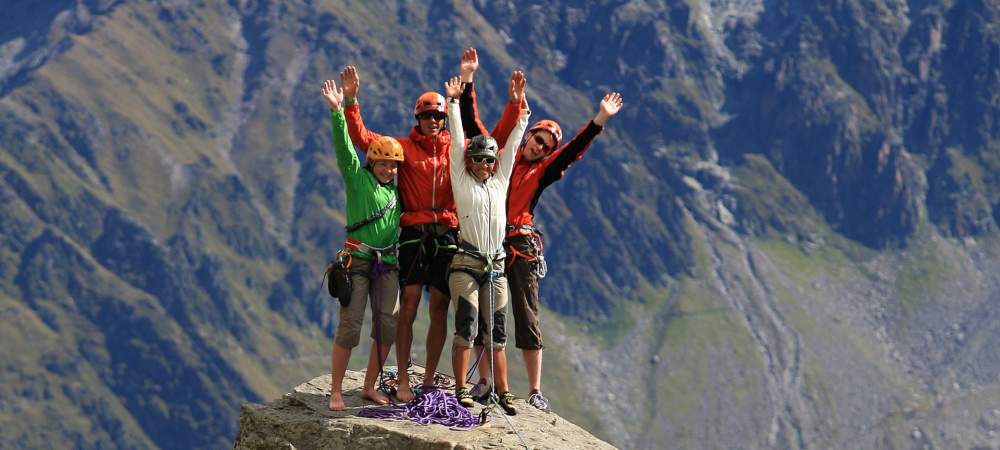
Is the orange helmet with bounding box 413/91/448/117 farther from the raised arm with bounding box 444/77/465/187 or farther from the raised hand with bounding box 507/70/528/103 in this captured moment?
the raised hand with bounding box 507/70/528/103

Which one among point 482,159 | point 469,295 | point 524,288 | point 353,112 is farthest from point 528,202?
point 353,112

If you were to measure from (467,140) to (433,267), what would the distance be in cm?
227

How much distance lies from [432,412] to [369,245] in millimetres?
3040

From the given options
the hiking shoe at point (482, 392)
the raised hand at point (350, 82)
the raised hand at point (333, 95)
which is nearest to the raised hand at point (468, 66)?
the raised hand at point (350, 82)

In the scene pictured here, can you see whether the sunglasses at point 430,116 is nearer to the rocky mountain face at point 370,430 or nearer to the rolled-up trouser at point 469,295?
the rolled-up trouser at point 469,295

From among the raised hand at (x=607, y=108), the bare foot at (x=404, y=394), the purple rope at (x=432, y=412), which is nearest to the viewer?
the purple rope at (x=432, y=412)

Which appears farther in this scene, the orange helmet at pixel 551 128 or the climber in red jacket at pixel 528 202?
the orange helmet at pixel 551 128

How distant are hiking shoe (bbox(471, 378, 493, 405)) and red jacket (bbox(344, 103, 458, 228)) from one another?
280 centimetres

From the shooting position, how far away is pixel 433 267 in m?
27.1

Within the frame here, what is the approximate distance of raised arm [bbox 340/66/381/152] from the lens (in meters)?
27.0

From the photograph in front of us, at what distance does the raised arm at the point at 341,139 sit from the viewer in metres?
26.4

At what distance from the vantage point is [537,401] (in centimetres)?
2856

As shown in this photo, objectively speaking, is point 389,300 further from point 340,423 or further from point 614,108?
point 614,108

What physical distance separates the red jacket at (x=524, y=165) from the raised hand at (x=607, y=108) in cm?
35
